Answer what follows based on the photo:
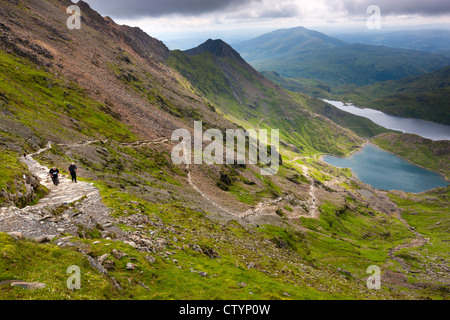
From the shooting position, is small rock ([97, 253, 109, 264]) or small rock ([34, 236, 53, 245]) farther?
small rock ([97, 253, 109, 264])

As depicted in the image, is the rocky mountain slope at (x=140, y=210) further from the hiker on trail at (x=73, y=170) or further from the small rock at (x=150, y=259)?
the hiker on trail at (x=73, y=170)

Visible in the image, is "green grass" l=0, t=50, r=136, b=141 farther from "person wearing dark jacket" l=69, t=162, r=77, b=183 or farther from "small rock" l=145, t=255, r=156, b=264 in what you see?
"small rock" l=145, t=255, r=156, b=264

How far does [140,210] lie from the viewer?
1757 inches

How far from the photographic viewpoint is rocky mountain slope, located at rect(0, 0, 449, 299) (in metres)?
25.1

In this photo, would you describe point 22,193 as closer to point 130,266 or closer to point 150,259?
point 130,266

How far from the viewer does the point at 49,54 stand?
390ft

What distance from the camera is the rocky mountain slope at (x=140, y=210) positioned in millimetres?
25109

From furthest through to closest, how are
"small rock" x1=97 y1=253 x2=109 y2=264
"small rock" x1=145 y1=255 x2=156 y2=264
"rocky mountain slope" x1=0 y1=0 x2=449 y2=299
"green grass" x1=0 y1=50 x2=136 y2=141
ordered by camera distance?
1. "green grass" x1=0 y1=50 x2=136 y2=141
2. "small rock" x1=145 y1=255 x2=156 y2=264
3. "rocky mountain slope" x1=0 y1=0 x2=449 y2=299
4. "small rock" x1=97 y1=253 x2=109 y2=264

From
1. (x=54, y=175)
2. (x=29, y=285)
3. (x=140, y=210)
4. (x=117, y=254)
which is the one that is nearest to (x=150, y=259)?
(x=117, y=254)

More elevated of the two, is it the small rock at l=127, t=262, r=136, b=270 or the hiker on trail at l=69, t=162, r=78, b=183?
the hiker on trail at l=69, t=162, r=78, b=183

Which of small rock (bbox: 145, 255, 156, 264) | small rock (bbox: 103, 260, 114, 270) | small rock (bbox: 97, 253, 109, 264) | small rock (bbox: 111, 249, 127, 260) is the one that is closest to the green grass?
small rock (bbox: 111, 249, 127, 260)

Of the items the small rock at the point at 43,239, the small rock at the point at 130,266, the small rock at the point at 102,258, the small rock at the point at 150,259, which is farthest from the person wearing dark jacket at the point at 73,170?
the small rock at the point at 130,266

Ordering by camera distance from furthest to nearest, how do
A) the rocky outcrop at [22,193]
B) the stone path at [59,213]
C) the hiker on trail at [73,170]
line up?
the hiker on trail at [73,170]
the rocky outcrop at [22,193]
the stone path at [59,213]
